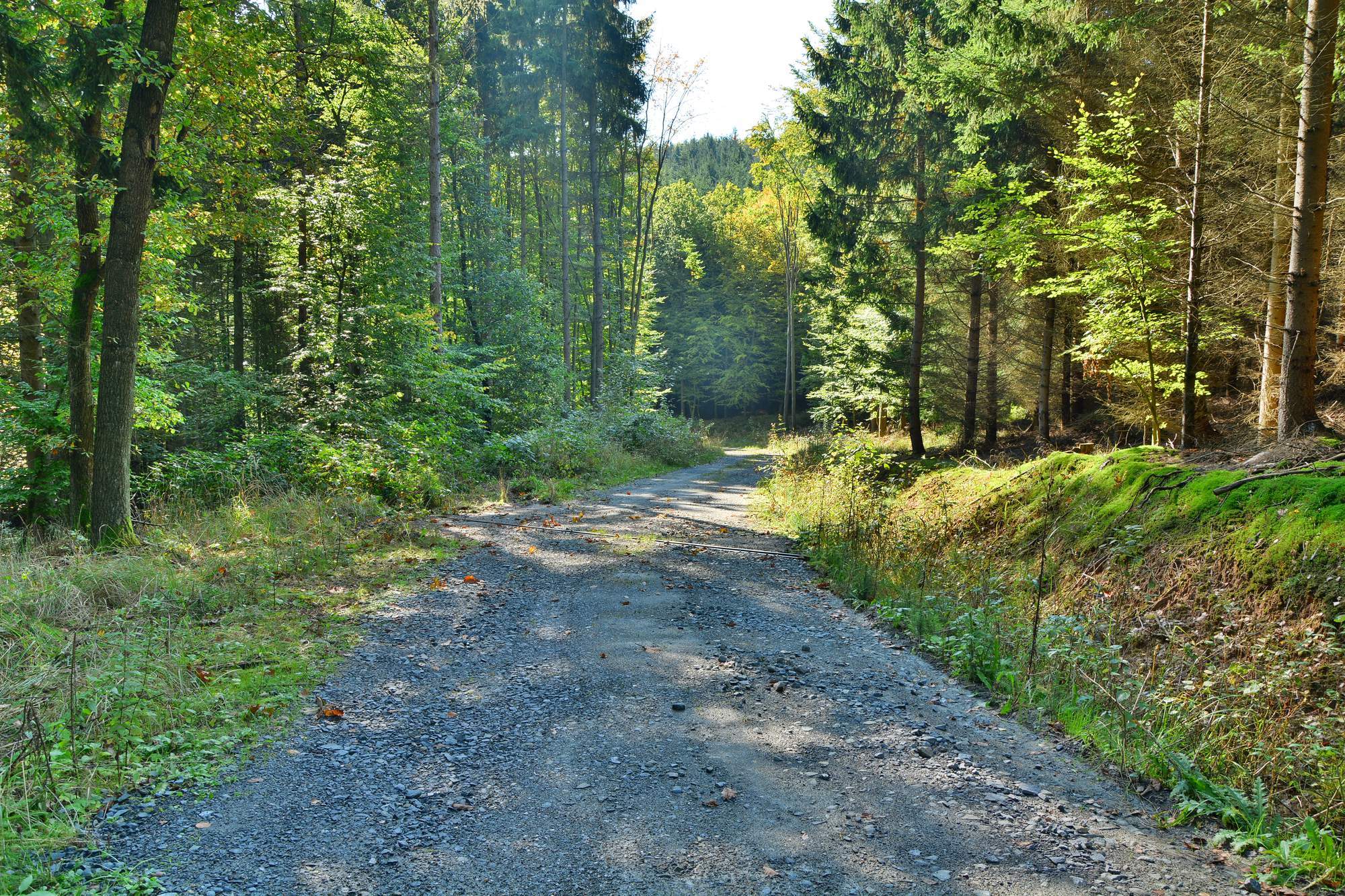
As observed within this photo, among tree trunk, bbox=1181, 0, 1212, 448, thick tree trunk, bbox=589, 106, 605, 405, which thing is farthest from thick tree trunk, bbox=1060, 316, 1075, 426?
thick tree trunk, bbox=589, 106, 605, 405

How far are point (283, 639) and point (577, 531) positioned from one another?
17.8ft

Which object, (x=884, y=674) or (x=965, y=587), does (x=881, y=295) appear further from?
(x=884, y=674)

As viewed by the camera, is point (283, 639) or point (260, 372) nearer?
point (283, 639)

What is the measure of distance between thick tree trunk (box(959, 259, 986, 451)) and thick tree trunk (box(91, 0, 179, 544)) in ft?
51.1

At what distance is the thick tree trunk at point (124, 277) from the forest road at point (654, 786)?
437 centimetres

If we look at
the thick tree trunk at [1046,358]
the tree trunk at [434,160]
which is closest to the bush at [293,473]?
the tree trunk at [434,160]

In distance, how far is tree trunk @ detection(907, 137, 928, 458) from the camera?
17672mm

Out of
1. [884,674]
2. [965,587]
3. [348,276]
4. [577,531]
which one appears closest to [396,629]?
[884,674]

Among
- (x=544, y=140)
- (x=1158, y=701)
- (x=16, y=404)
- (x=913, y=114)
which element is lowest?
(x=1158, y=701)

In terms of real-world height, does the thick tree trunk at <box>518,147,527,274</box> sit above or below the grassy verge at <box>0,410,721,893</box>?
above

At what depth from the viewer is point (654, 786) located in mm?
3543

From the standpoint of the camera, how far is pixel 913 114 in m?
17.2

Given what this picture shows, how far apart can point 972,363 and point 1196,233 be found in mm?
8792

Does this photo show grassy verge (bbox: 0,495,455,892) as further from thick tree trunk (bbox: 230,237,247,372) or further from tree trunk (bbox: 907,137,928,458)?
tree trunk (bbox: 907,137,928,458)
